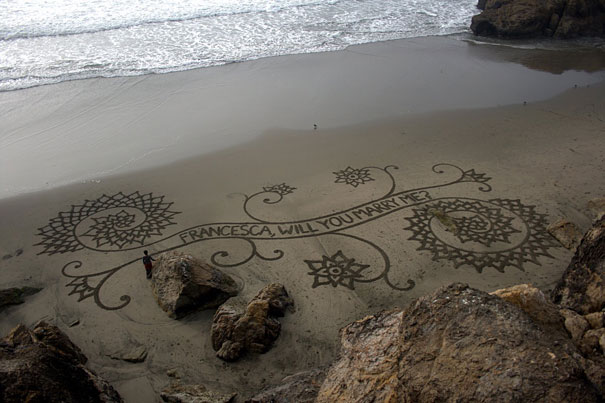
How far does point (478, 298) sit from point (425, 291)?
8.69 feet

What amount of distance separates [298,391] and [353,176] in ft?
15.4

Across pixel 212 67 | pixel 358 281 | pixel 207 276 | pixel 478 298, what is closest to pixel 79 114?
pixel 212 67

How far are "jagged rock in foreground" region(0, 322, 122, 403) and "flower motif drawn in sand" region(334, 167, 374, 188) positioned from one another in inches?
190

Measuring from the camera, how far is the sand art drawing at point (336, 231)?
222 inches

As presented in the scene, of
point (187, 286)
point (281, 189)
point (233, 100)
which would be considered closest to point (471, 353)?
point (187, 286)

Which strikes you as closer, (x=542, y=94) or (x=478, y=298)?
(x=478, y=298)

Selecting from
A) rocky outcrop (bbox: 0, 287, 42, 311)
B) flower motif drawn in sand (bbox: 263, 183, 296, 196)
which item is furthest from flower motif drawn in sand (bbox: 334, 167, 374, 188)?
rocky outcrop (bbox: 0, 287, 42, 311)

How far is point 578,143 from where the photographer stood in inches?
327

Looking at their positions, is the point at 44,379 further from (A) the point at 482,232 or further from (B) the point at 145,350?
(A) the point at 482,232

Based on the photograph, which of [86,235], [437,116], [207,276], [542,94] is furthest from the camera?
[542,94]

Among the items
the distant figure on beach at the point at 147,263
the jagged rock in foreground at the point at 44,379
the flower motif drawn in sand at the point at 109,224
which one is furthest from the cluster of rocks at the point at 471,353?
the flower motif drawn in sand at the point at 109,224

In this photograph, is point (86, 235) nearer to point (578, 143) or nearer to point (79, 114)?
point (79, 114)

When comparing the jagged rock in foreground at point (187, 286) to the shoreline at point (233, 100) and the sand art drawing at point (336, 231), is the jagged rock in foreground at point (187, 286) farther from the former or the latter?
the shoreline at point (233, 100)

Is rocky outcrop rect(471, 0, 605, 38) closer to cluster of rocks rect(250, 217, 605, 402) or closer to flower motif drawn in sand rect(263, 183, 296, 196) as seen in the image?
flower motif drawn in sand rect(263, 183, 296, 196)
